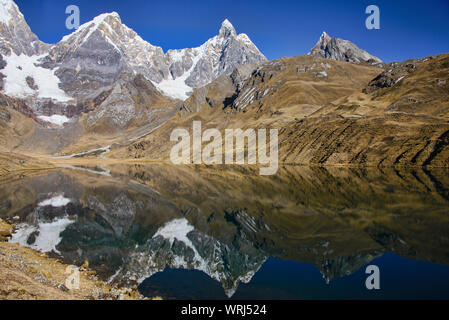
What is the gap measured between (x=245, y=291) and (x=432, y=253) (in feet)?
46.1

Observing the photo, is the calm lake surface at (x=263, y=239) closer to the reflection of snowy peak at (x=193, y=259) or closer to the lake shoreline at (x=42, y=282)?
the reflection of snowy peak at (x=193, y=259)

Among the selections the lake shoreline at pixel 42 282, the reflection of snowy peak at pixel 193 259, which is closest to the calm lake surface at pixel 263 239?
the reflection of snowy peak at pixel 193 259

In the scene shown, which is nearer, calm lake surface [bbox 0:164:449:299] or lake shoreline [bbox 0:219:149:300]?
lake shoreline [bbox 0:219:149:300]

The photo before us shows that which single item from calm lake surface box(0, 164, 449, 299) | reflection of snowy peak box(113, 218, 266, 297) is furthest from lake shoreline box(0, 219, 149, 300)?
reflection of snowy peak box(113, 218, 266, 297)

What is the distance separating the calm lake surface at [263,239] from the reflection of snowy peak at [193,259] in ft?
0.33

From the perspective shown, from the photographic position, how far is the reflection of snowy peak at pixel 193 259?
69.8 feet

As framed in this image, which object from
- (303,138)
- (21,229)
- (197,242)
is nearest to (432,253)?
(197,242)

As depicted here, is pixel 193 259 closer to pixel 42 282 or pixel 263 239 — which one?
pixel 263 239

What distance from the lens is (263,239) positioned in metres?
28.2

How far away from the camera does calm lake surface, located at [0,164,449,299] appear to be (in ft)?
61.1

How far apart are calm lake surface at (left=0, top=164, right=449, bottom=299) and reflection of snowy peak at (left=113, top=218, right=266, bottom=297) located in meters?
0.10

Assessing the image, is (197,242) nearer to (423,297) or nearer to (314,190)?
(423,297)

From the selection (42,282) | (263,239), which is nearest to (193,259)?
(263,239)

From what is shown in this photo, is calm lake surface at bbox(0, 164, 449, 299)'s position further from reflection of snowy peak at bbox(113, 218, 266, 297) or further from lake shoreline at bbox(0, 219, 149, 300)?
lake shoreline at bbox(0, 219, 149, 300)
